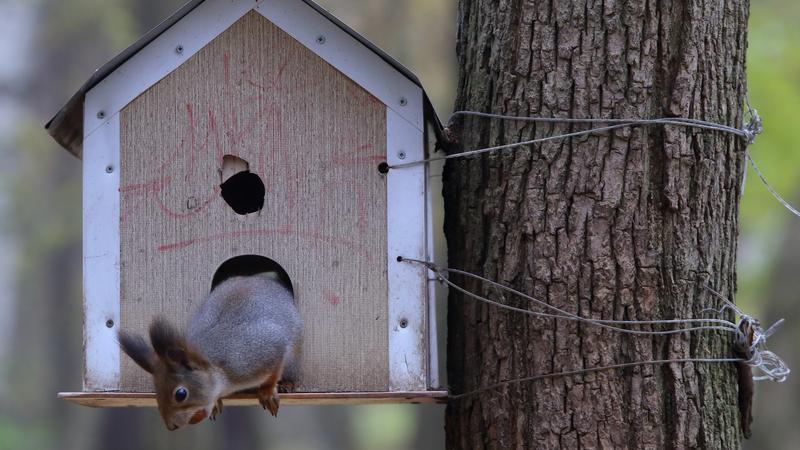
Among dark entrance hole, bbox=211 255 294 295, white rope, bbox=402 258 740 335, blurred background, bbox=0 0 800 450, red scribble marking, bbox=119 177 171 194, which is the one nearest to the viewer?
white rope, bbox=402 258 740 335

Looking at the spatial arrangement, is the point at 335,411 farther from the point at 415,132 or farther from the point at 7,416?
the point at 415,132

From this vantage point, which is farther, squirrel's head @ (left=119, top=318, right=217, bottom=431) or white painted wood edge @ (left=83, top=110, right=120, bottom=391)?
white painted wood edge @ (left=83, top=110, right=120, bottom=391)

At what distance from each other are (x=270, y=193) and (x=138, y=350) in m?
0.59

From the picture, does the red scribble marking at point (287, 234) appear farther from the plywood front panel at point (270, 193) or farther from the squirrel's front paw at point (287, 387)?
the squirrel's front paw at point (287, 387)

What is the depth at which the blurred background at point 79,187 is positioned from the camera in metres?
7.83

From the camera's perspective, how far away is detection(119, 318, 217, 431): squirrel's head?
282cm

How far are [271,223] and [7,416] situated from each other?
15592 millimetres

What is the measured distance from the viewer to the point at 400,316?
2955 millimetres

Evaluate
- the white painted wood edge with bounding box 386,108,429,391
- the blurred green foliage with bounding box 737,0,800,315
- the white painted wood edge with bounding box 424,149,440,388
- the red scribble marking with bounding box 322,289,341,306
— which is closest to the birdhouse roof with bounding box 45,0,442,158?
the white painted wood edge with bounding box 386,108,429,391

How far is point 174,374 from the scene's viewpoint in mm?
2871

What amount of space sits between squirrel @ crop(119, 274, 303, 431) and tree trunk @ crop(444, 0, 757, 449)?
1.90ft

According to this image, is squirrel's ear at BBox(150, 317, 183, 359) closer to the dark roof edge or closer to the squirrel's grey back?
the squirrel's grey back

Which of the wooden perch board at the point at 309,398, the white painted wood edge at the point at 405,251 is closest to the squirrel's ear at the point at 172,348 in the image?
the wooden perch board at the point at 309,398

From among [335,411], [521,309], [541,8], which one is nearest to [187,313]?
[521,309]
